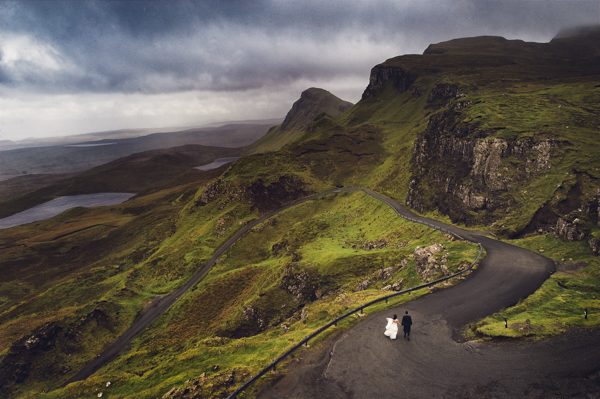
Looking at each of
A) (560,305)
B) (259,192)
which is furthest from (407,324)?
(259,192)

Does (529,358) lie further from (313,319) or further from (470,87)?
(470,87)

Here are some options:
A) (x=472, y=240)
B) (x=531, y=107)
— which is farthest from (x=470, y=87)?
(x=472, y=240)

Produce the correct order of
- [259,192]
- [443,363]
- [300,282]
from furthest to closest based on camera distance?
[259,192] < [300,282] < [443,363]

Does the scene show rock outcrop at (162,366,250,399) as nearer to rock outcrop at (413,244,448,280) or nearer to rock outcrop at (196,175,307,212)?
rock outcrop at (413,244,448,280)

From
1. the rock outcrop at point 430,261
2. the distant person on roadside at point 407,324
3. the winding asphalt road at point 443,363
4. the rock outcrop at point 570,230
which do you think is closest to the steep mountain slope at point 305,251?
the rock outcrop at point 570,230

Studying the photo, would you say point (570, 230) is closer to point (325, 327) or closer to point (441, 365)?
point (441, 365)

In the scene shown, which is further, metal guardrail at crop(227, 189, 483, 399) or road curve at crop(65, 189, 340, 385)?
road curve at crop(65, 189, 340, 385)

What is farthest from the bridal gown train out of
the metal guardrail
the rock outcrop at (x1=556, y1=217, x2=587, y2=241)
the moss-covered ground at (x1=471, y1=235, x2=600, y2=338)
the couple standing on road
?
the rock outcrop at (x1=556, y1=217, x2=587, y2=241)

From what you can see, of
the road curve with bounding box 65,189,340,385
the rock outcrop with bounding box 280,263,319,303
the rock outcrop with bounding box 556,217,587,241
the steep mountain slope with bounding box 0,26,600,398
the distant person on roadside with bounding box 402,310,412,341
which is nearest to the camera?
the distant person on roadside with bounding box 402,310,412,341
